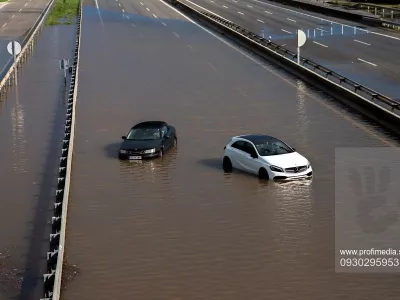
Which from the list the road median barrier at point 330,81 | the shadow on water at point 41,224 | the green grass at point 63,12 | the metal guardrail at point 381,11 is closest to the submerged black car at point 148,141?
the shadow on water at point 41,224

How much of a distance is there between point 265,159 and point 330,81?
17.0 meters

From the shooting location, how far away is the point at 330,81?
138ft

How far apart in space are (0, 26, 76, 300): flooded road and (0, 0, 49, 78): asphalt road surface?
36.2ft

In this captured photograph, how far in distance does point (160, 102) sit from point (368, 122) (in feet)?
32.6

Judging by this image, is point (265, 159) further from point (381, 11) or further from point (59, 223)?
point (381, 11)

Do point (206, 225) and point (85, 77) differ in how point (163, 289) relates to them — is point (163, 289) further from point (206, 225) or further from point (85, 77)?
point (85, 77)

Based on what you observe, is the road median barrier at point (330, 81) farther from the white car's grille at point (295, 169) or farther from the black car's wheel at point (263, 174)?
the black car's wheel at point (263, 174)

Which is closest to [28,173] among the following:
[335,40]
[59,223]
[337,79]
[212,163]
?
[212,163]

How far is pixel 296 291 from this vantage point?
17.1 m

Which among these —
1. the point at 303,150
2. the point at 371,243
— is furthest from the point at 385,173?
the point at 371,243

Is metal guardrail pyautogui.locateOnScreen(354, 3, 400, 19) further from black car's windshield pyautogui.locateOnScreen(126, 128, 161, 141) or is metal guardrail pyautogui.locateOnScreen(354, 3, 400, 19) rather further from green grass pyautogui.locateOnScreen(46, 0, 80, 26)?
black car's windshield pyautogui.locateOnScreen(126, 128, 161, 141)

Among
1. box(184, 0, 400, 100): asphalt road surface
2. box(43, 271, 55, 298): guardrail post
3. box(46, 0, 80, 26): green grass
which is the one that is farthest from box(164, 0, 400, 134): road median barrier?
box(46, 0, 80, 26): green grass

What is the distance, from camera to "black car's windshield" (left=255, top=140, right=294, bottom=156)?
26.3 metres

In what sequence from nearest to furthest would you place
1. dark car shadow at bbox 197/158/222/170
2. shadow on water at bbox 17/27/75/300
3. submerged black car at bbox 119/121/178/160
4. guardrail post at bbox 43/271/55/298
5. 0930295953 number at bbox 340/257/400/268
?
1. guardrail post at bbox 43/271/55/298
2. shadow on water at bbox 17/27/75/300
3. 0930295953 number at bbox 340/257/400/268
4. dark car shadow at bbox 197/158/222/170
5. submerged black car at bbox 119/121/178/160
